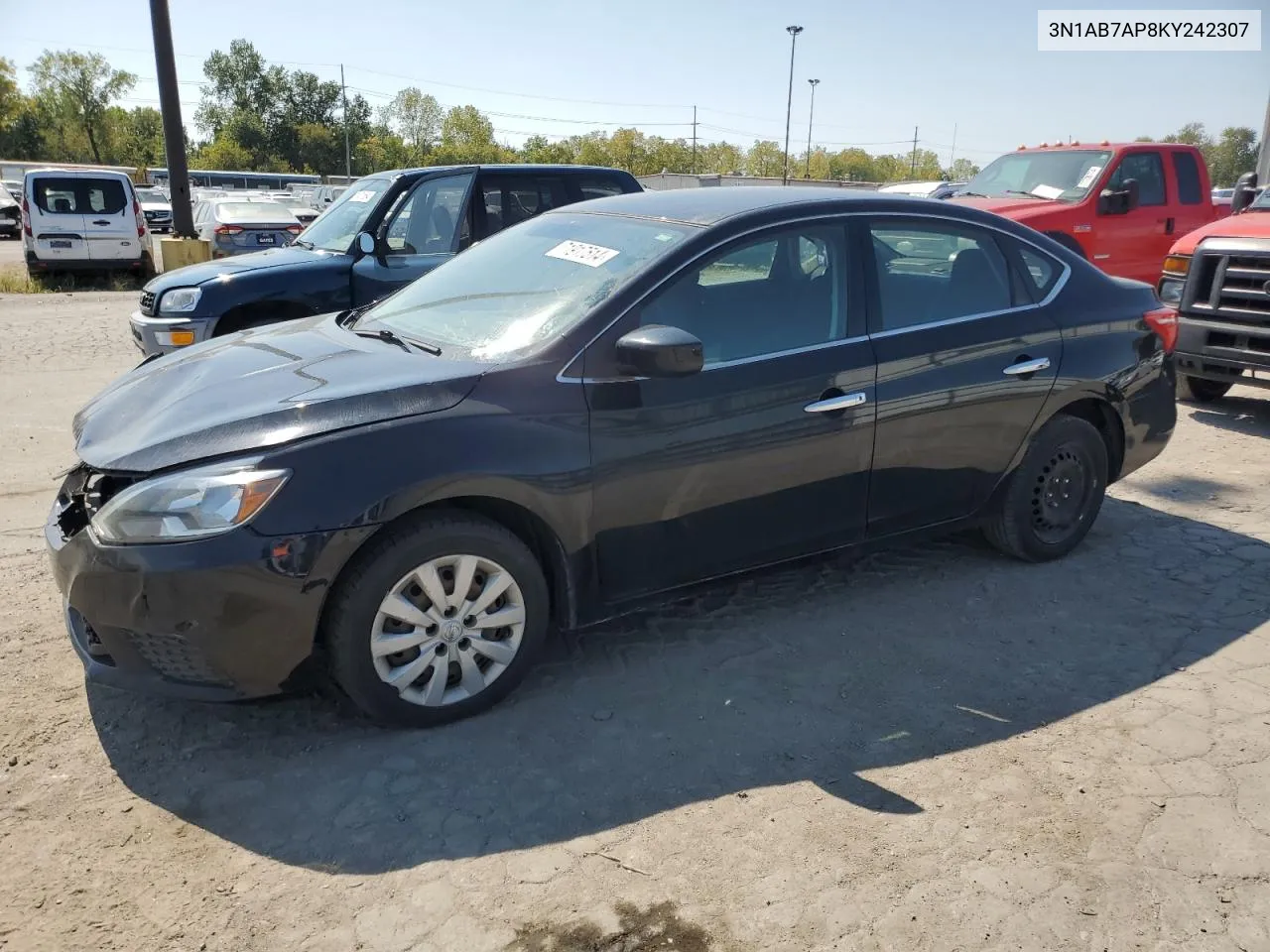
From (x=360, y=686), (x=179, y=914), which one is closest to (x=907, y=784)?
(x=360, y=686)

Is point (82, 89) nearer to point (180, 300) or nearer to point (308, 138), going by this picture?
point (308, 138)

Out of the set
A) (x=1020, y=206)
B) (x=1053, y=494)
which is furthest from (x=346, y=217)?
(x=1020, y=206)

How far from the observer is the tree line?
78438mm

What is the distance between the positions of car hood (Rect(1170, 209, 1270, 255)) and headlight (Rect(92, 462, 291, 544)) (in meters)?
7.41

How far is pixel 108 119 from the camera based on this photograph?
8656 cm

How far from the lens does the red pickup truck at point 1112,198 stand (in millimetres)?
10242

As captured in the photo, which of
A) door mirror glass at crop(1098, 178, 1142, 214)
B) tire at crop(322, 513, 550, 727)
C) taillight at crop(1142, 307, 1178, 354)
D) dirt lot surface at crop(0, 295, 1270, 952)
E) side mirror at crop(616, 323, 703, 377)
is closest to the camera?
dirt lot surface at crop(0, 295, 1270, 952)

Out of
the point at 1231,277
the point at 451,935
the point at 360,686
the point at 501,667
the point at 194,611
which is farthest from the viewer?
the point at 1231,277

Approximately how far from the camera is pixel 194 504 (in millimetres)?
2887

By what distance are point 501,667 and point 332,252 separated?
5.16 metres

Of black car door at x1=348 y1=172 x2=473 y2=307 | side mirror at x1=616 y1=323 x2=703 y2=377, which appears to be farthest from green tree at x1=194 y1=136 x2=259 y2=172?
side mirror at x1=616 y1=323 x2=703 y2=377

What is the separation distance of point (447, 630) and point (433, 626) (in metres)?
0.06

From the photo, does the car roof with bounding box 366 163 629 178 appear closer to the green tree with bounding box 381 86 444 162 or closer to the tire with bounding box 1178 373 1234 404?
the tire with bounding box 1178 373 1234 404

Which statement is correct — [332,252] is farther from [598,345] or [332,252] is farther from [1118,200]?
[1118,200]
